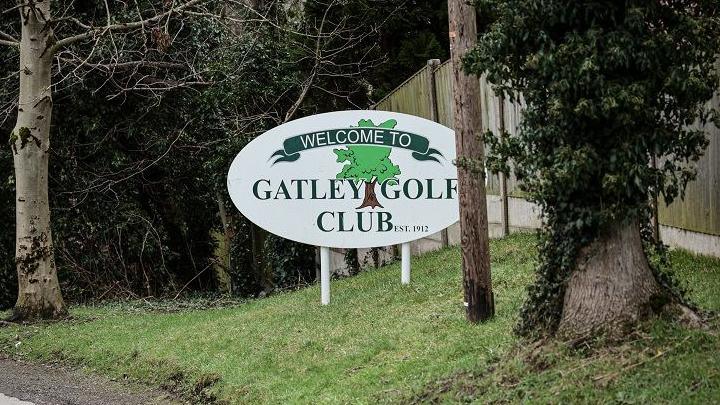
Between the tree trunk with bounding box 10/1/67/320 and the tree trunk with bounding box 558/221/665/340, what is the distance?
1167cm

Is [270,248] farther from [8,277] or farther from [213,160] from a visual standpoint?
[8,277]

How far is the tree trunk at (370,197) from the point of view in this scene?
1461cm

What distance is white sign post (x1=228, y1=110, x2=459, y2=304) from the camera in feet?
47.8

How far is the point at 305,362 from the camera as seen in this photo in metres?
10.8

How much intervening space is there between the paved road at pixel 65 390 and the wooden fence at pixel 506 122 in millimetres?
4628

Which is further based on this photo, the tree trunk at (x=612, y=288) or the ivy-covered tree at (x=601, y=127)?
the tree trunk at (x=612, y=288)

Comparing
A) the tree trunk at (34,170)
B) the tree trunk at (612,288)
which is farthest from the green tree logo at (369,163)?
the tree trunk at (612,288)

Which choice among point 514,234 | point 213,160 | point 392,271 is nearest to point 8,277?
point 213,160

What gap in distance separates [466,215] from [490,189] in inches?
248

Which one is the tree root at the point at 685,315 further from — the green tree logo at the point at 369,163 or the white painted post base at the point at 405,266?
the green tree logo at the point at 369,163

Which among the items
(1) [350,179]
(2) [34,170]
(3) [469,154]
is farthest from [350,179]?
(2) [34,170]

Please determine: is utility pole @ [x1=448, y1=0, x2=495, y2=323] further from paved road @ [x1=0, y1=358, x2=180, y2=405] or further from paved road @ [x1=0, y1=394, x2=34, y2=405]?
paved road @ [x1=0, y1=394, x2=34, y2=405]

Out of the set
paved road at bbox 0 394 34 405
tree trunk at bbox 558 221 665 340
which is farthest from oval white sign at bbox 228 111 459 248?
tree trunk at bbox 558 221 665 340

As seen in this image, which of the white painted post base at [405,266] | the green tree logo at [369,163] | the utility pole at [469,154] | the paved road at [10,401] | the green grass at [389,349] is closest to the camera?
the green grass at [389,349]
